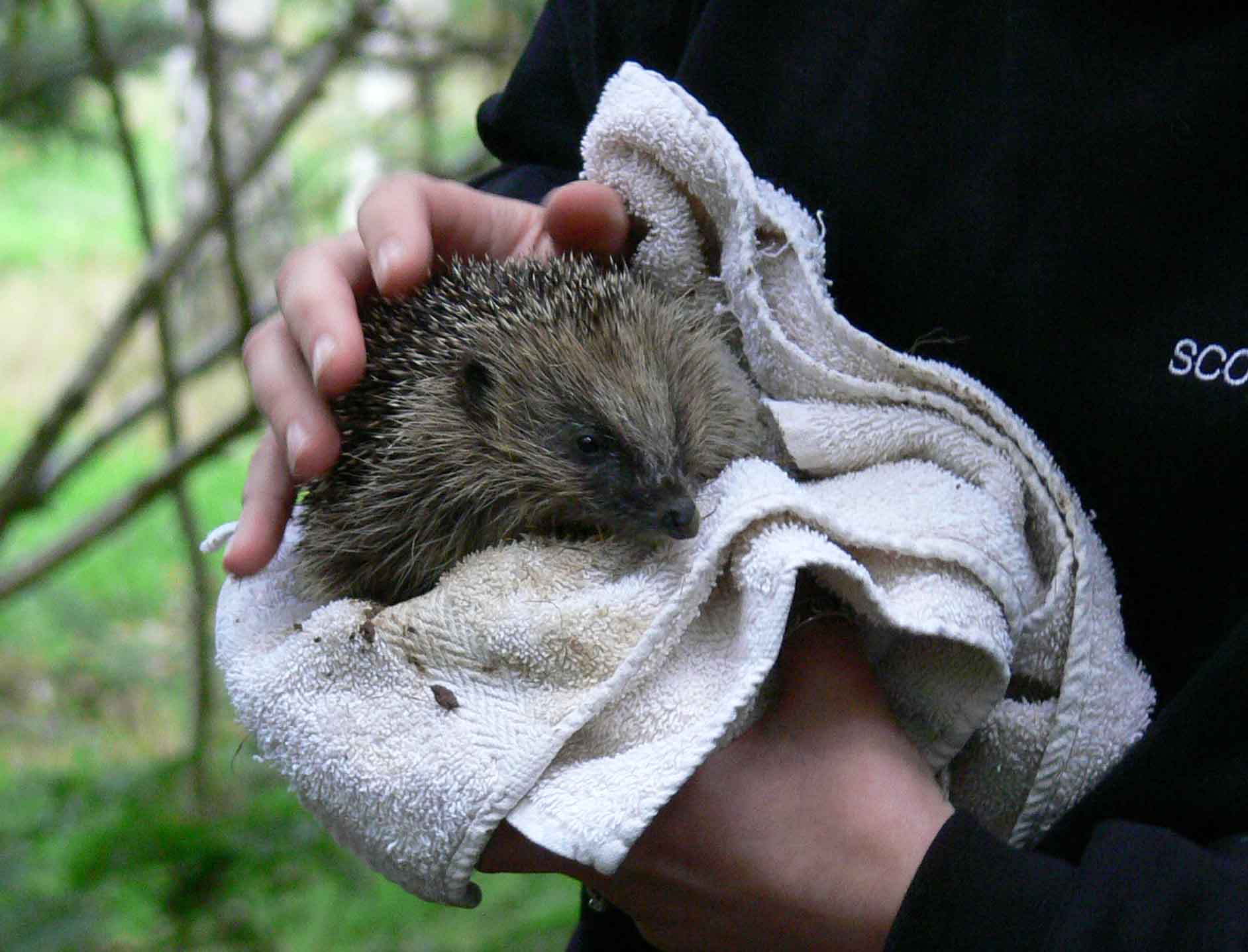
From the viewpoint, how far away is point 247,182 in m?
3.15

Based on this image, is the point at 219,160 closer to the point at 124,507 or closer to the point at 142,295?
the point at 142,295

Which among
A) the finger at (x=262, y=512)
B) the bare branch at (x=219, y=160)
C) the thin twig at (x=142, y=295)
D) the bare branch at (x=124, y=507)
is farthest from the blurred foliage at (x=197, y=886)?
the finger at (x=262, y=512)

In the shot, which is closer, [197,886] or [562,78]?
[562,78]

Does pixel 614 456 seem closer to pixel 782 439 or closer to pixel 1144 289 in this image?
pixel 782 439

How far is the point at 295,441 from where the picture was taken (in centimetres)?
130

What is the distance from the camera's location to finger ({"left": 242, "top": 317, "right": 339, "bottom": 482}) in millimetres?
1296

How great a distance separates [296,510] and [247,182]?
1.85m

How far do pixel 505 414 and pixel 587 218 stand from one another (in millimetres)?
283

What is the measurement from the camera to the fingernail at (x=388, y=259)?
1315 millimetres

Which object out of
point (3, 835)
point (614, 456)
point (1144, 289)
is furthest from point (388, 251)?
point (3, 835)

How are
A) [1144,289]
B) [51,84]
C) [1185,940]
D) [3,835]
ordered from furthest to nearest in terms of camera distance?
[51,84] < [3,835] < [1144,289] < [1185,940]

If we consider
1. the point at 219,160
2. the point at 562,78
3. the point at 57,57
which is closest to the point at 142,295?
A: the point at 219,160

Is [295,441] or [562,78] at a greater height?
[562,78]

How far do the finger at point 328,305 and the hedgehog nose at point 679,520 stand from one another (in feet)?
1.23
